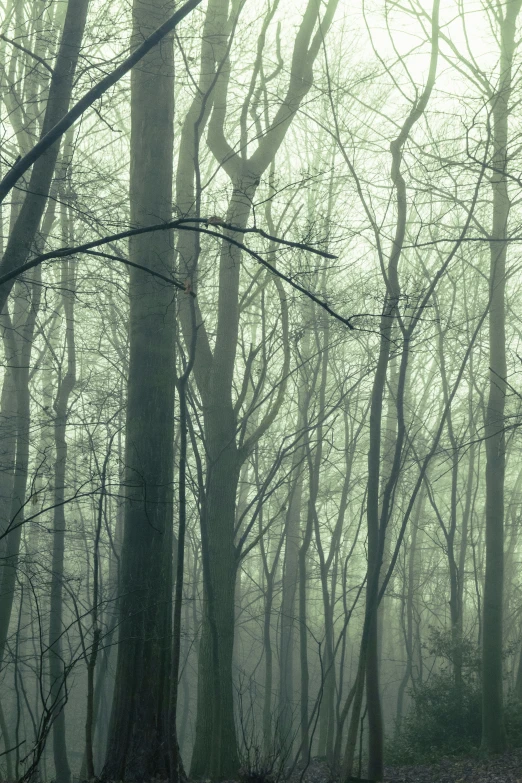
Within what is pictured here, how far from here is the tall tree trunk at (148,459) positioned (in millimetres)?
5977

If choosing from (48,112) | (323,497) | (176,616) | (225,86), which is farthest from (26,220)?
(323,497)

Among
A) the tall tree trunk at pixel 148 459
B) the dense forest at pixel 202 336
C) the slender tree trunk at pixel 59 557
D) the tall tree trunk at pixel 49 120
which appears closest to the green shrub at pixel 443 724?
the dense forest at pixel 202 336

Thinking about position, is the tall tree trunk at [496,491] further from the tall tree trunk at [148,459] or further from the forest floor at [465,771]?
the tall tree trunk at [148,459]

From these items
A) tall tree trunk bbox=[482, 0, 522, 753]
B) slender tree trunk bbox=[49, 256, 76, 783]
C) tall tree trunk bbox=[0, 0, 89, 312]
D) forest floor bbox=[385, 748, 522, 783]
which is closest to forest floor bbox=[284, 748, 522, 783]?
forest floor bbox=[385, 748, 522, 783]

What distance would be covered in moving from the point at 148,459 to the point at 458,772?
5528mm

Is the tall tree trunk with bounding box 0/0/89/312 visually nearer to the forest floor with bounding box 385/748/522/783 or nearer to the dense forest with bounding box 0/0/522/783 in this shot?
the dense forest with bounding box 0/0/522/783

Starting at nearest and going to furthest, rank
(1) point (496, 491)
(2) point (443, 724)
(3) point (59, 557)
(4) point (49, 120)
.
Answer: (4) point (49, 120), (1) point (496, 491), (2) point (443, 724), (3) point (59, 557)

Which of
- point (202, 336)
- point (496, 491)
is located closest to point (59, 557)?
point (202, 336)

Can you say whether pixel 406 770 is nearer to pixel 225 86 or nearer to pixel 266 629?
pixel 266 629

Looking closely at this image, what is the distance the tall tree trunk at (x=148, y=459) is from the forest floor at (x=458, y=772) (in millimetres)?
2295

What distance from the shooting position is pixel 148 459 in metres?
6.50

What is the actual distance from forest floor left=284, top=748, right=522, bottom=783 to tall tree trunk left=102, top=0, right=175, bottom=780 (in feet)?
7.53

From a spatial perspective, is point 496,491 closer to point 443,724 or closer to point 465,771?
point 465,771

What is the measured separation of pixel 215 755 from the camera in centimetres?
733
